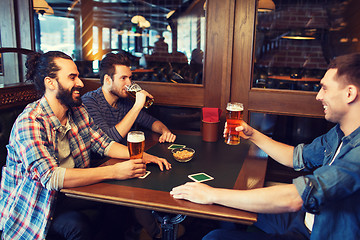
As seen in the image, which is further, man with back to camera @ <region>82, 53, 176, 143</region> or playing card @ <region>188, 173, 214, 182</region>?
man with back to camera @ <region>82, 53, 176, 143</region>

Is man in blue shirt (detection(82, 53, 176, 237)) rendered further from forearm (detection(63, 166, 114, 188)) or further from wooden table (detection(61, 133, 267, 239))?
forearm (detection(63, 166, 114, 188))

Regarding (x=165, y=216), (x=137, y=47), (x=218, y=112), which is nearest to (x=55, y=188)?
(x=165, y=216)

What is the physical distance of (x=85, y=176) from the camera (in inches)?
55.7

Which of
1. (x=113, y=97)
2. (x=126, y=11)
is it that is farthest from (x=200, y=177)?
(x=126, y=11)

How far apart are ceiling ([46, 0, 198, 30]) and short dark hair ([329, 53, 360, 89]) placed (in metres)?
4.84

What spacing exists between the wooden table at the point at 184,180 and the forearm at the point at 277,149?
7 centimetres

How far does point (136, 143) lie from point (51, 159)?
414 millimetres

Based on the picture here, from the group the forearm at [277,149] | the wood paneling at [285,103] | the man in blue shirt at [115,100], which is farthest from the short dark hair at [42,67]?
the wood paneling at [285,103]

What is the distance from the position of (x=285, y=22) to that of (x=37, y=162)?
265 inches

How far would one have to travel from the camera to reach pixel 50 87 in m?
1.76

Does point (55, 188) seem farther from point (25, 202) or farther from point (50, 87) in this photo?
point (50, 87)

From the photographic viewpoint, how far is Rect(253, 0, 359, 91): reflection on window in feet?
22.0

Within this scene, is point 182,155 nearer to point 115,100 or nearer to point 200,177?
point 200,177

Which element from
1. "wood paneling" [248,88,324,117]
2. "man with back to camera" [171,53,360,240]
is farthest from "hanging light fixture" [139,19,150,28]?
"man with back to camera" [171,53,360,240]
